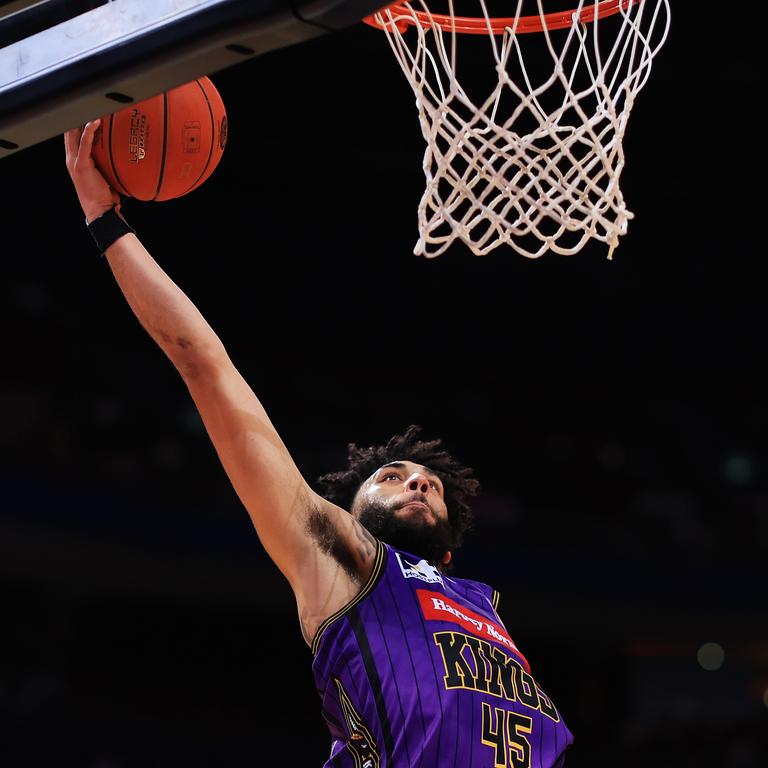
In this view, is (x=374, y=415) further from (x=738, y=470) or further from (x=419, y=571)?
(x=419, y=571)

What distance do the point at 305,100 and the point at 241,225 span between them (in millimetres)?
1375

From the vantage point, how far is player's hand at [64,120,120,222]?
2.55 m

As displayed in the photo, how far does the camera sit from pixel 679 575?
9.81m

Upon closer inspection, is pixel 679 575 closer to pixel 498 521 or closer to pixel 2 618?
pixel 498 521

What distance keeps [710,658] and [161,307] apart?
11.5 metres

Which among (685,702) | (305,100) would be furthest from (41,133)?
(685,702)

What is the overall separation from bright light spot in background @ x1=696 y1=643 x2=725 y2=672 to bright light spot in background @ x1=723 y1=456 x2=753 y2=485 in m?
2.38

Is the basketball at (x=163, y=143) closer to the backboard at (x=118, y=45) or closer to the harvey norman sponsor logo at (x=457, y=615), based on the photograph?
the backboard at (x=118, y=45)

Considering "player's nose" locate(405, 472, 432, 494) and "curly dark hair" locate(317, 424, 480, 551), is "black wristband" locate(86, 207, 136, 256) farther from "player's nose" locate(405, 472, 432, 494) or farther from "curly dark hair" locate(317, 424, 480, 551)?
"curly dark hair" locate(317, 424, 480, 551)

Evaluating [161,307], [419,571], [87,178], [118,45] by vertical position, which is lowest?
[419,571]

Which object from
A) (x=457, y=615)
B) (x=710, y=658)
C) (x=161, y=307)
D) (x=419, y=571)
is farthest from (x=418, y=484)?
(x=710, y=658)

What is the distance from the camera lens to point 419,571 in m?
2.88

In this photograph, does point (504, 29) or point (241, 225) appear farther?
point (241, 225)

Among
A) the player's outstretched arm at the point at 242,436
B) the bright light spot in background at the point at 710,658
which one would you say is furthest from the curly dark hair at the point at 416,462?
the bright light spot in background at the point at 710,658
